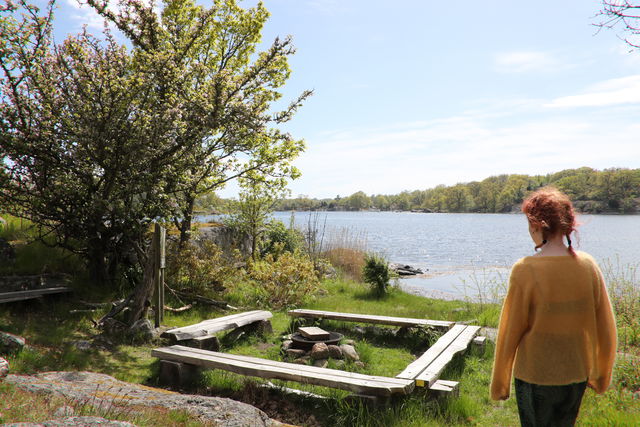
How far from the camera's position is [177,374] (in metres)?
4.95

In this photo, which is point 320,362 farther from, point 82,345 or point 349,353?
point 82,345

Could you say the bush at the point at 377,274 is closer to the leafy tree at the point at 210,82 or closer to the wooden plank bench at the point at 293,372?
the leafy tree at the point at 210,82

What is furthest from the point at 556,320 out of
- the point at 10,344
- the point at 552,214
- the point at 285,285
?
the point at 285,285

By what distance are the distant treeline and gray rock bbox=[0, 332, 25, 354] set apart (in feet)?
34.8

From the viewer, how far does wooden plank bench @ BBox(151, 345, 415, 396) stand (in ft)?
13.0

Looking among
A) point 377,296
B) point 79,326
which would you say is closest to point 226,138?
point 79,326

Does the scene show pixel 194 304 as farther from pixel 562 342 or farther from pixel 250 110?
pixel 562 342

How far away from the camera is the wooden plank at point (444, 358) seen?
4.14 meters

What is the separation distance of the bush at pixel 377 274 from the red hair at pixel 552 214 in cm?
823

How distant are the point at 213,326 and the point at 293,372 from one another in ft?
7.24

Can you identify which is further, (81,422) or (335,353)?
(335,353)

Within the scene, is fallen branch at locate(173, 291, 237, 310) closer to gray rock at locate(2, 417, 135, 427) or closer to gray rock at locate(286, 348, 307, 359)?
gray rock at locate(286, 348, 307, 359)

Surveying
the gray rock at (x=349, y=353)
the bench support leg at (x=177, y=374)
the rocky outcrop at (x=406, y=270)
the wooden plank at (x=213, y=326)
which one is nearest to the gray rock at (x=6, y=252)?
the wooden plank at (x=213, y=326)

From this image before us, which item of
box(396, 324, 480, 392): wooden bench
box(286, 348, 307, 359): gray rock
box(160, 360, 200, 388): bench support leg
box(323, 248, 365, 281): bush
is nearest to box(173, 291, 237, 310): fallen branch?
box(286, 348, 307, 359): gray rock
